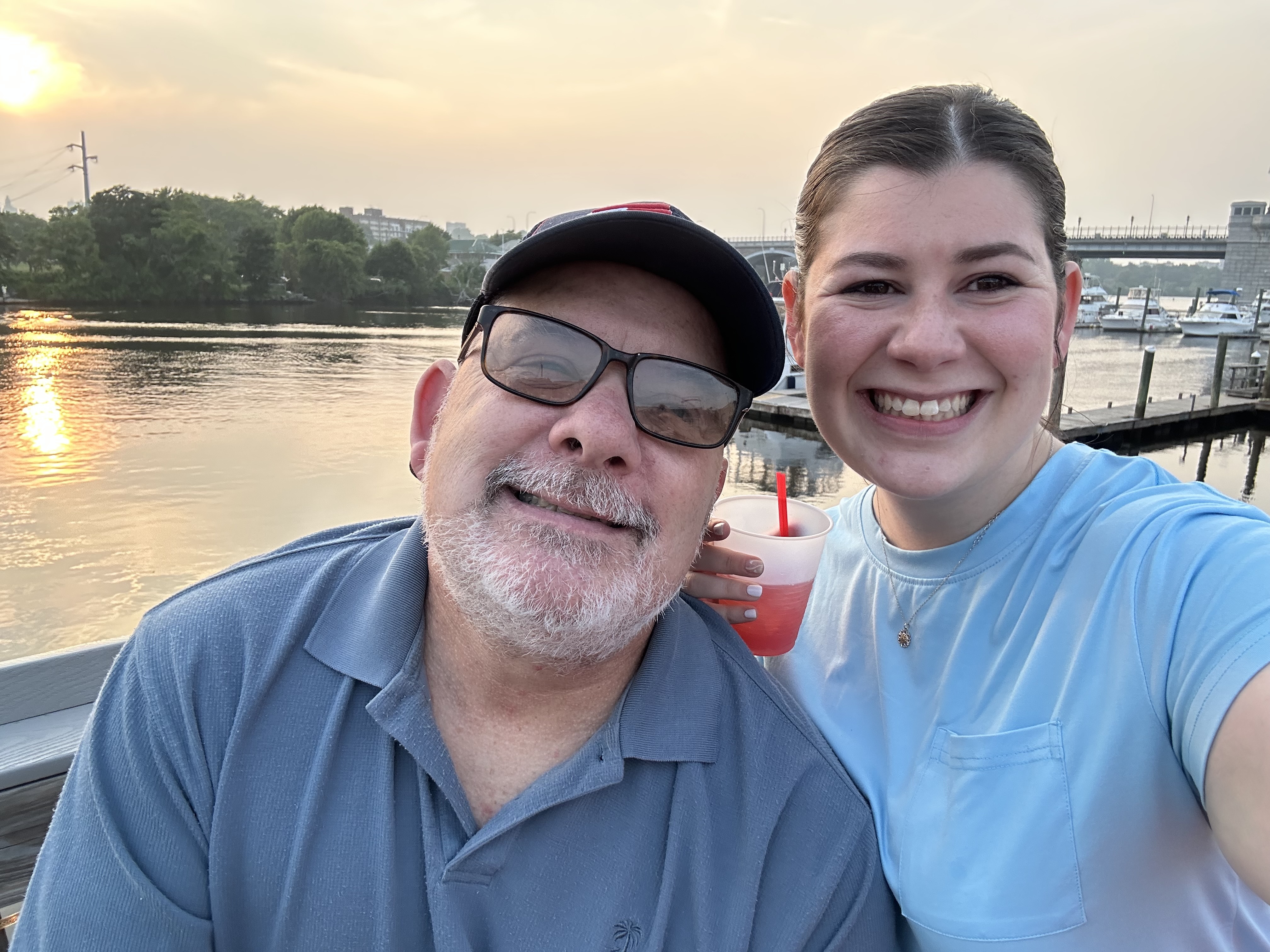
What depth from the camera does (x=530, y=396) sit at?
1349 millimetres

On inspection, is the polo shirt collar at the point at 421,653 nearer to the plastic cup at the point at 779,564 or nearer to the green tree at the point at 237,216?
the plastic cup at the point at 779,564

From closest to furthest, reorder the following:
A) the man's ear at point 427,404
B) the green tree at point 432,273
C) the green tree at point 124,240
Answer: the man's ear at point 427,404
the green tree at point 124,240
the green tree at point 432,273

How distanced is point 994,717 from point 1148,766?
0.23m

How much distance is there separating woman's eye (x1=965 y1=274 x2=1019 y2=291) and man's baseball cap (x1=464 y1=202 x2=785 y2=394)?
0.40 m

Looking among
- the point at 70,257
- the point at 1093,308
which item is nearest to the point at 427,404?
the point at 70,257

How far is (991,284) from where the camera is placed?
4.87 ft

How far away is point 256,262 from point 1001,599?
198 feet

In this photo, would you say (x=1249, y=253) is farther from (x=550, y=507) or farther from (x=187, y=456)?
(x=550, y=507)

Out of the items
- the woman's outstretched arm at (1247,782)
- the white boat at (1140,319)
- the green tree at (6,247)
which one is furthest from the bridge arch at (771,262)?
the woman's outstretched arm at (1247,782)

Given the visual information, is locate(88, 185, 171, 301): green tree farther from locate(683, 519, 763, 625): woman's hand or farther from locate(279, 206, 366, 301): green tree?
locate(683, 519, 763, 625): woman's hand

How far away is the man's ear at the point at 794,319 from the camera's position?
178 centimetres

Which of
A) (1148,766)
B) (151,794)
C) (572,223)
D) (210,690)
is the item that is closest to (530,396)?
(572,223)

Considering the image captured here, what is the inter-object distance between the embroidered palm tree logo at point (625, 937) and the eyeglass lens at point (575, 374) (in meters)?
0.82

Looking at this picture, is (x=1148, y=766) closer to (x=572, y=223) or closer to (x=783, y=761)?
(x=783, y=761)
